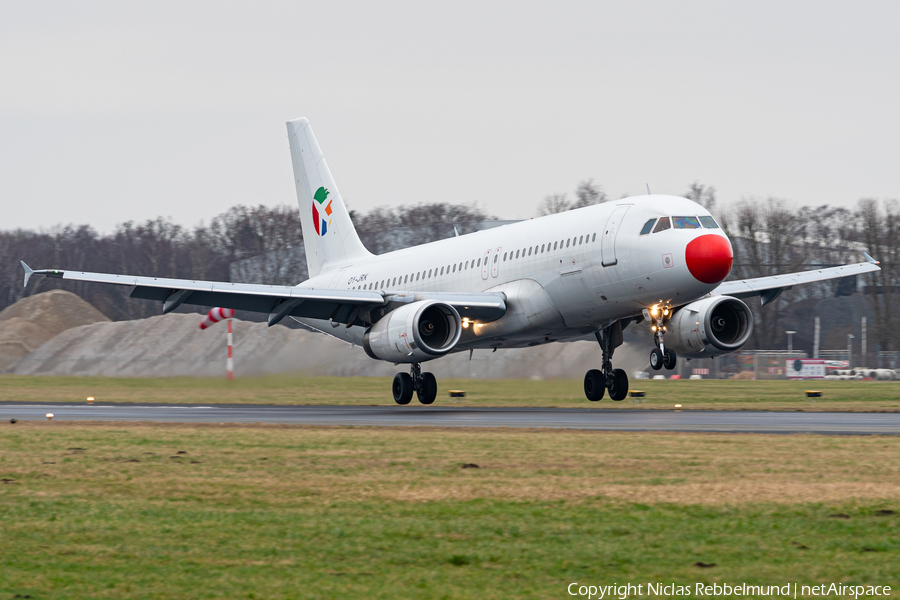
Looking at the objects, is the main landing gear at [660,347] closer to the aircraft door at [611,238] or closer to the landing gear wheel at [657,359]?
the landing gear wheel at [657,359]

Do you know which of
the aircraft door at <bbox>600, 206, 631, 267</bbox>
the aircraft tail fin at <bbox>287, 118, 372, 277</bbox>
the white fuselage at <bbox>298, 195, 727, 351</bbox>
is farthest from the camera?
the aircraft tail fin at <bbox>287, 118, 372, 277</bbox>

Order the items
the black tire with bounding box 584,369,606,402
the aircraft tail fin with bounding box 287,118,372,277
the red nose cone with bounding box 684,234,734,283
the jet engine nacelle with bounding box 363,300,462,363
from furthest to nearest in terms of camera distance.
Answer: the aircraft tail fin with bounding box 287,118,372,277 → the black tire with bounding box 584,369,606,402 → the jet engine nacelle with bounding box 363,300,462,363 → the red nose cone with bounding box 684,234,734,283

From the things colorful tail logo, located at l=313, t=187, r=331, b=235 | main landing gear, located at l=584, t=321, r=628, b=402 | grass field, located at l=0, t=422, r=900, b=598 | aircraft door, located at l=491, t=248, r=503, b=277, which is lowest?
grass field, located at l=0, t=422, r=900, b=598

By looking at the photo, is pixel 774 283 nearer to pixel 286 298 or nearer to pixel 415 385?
pixel 415 385

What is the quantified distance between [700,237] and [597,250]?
8.66ft

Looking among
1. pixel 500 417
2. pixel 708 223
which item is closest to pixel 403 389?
pixel 500 417

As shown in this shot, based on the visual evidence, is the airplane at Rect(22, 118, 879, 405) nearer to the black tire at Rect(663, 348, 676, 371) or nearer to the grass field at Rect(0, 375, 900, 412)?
the black tire at Rect(663, 348, 676, 371)

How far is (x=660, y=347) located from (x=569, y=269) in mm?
2992

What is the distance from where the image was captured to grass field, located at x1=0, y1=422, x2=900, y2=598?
7.48 m

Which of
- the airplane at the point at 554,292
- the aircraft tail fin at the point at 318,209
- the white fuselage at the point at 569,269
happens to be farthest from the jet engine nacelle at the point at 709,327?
the aircraft tail fin at the point at 318,209

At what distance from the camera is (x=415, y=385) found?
32.3m

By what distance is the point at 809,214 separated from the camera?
89125mm

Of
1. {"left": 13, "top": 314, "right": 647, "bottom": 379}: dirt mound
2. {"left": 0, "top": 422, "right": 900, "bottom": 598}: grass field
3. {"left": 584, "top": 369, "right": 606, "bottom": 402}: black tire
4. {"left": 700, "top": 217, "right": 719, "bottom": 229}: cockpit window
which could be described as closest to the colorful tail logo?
{"left": 13, "top": 314, "right": 647, "bottom": 379}: dirt mound

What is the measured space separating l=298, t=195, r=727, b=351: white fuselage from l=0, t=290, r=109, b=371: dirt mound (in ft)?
141
